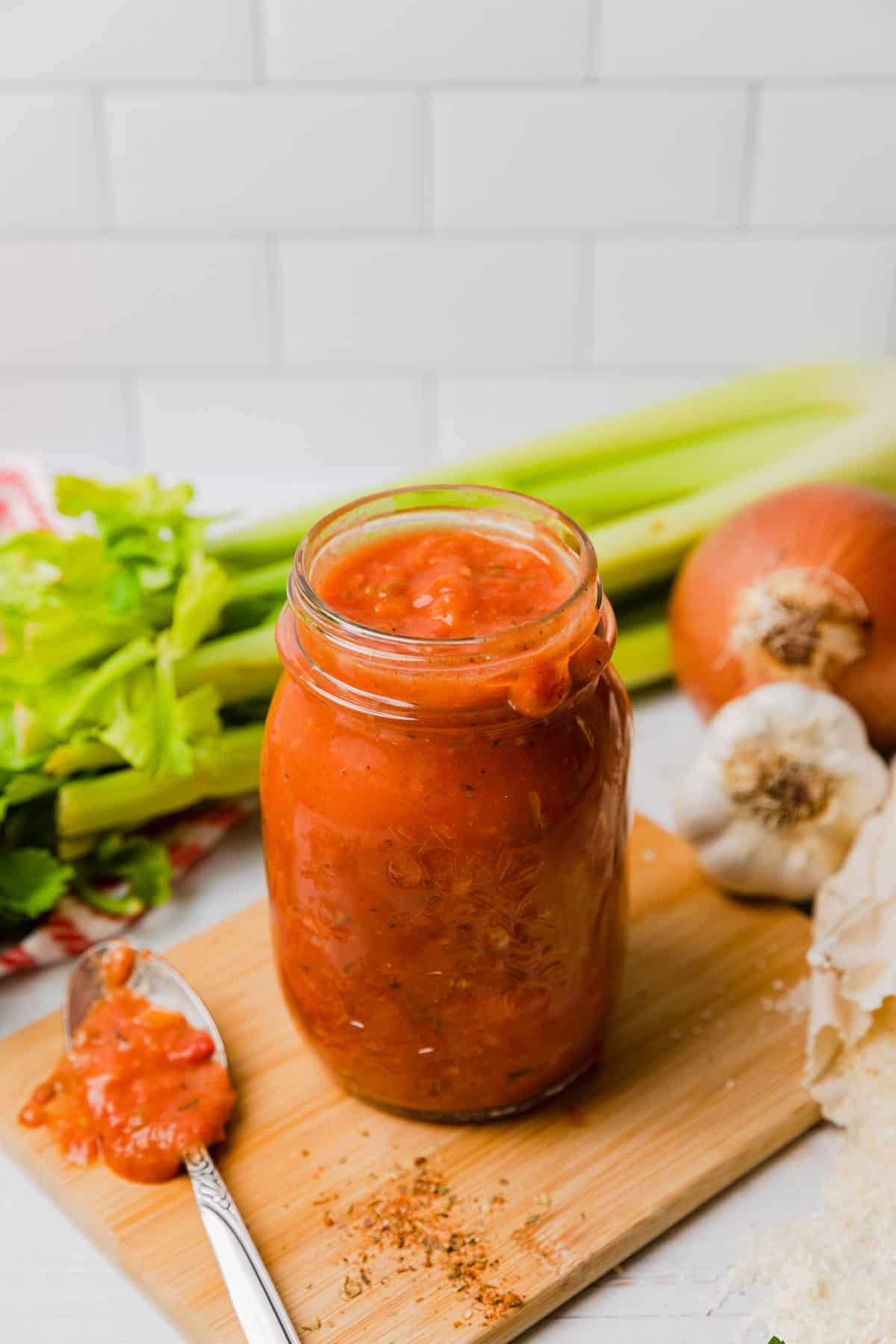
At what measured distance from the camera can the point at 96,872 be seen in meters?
1.52

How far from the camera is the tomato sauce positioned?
1175 millimetres

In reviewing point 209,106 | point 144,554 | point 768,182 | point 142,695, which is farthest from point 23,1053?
point 768,182

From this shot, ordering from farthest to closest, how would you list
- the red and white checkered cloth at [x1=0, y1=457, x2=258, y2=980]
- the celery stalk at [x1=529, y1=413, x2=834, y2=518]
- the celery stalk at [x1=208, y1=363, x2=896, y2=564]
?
the celery stalk at [x1=529, y1=413, x2=834, y2=518] → the celery stalk at [x1=208, y1=363, x2=896, y2=564] → the red and white checkered cloth at [x1=0, y1=457, x2=258, y2=980]

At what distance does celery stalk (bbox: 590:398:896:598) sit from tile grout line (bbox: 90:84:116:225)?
0.91 meters

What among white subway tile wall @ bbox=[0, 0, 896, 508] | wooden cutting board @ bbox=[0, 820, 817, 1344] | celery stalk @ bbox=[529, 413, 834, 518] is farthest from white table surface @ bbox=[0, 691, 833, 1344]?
white subway tile wall @ bbox=[0, 0, 896, 508]

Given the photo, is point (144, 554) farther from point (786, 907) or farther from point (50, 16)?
point (50, 16)

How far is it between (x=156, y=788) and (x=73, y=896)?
138 millimetres

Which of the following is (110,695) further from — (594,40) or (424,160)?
(594,40)

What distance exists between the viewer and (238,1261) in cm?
108

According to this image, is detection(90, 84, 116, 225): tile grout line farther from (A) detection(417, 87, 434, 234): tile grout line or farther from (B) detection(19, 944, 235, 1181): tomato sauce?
(B) detection(19, 944, 235, 1181): tomato sauce

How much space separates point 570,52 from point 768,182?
1.12 feet

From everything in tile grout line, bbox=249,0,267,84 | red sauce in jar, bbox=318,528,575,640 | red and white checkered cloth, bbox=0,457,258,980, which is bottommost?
red and white checkered cloth, bbox=0,457,258,980

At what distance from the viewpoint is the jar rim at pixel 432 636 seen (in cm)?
102

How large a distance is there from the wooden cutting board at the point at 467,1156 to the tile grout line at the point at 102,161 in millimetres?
1201
